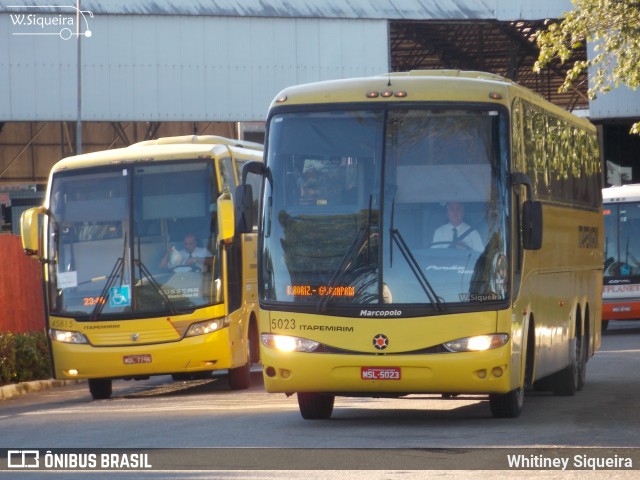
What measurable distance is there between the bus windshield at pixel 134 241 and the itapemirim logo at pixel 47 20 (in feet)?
79.6

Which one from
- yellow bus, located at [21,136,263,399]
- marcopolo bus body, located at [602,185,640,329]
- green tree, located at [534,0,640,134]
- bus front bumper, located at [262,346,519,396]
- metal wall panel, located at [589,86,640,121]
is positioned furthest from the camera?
metal wall panel, located at [589,86,640,121]

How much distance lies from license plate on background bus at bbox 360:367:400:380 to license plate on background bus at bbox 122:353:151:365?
5.99 meters

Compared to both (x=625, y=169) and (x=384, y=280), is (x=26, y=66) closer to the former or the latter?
(x=625, y=169)

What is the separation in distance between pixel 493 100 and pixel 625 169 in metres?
41.8

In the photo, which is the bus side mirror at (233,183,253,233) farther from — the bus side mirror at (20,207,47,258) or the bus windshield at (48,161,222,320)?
the bus side mirror at (20,207,47,258)

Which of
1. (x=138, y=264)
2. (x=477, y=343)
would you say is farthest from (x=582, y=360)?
(x=477, y=343)

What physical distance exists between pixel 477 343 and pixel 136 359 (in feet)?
21.9

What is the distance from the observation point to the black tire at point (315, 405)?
14.3 meters

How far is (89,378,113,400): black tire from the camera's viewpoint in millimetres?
19766

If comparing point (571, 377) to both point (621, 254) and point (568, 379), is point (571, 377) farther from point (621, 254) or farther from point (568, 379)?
point (621, 254)

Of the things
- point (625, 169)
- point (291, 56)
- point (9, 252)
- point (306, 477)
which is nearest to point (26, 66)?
point (291, 56)

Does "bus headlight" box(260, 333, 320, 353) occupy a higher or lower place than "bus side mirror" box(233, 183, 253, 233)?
lower

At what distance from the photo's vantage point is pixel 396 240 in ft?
43.7

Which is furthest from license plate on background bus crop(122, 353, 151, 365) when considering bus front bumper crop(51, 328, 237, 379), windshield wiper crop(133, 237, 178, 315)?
windshield wiper crop(133, 237, 178, 315)
